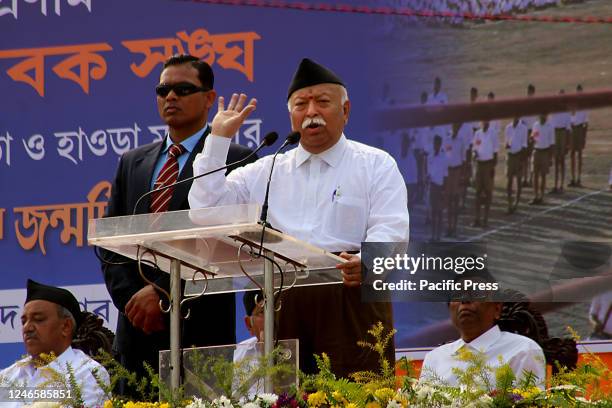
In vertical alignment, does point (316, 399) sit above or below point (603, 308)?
above

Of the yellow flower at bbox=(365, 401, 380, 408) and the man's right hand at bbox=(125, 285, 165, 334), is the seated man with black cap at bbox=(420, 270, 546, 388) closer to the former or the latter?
the man's right hand at bbox=(125, 285, 165, 334)

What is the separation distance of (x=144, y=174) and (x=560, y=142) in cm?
226

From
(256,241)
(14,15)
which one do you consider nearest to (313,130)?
(256,241)

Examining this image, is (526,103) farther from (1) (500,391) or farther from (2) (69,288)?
(1) (500,391)

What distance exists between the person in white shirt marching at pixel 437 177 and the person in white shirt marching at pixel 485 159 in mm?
159

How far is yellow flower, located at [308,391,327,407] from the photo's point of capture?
277cm

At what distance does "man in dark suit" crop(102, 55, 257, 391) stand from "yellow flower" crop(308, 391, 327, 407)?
1.21 metres

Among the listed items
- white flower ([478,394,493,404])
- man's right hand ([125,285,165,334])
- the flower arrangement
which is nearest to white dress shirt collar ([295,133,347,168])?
man's right hand ([125,285,165,334])

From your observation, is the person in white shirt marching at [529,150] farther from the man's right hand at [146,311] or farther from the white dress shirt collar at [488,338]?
the man's right hand at [146,311]

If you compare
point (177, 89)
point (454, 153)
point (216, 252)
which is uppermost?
point (177, 89)

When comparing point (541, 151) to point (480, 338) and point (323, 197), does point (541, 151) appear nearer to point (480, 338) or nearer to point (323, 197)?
point (480, 338)

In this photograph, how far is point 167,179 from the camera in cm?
440

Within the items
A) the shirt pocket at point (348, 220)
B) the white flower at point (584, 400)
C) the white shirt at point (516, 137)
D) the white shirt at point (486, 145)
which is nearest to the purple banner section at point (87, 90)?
the white shirt at point (486, 145)

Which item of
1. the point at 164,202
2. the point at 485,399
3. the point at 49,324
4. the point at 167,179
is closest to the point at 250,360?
the point at 485,399
